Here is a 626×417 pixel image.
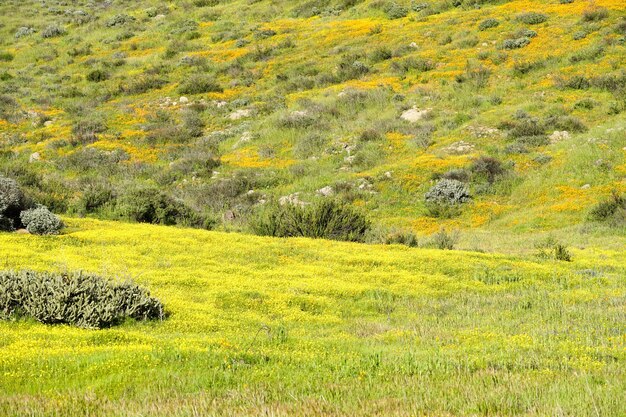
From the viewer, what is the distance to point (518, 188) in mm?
25891

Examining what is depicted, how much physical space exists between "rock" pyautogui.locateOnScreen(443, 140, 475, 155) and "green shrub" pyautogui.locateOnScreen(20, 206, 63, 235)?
1983 cm

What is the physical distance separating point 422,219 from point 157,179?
1364cm

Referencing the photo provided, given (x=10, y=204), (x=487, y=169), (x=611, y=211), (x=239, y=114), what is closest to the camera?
(x=10, y=204)

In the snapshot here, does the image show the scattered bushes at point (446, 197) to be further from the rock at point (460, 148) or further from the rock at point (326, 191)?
the rock at point (326, 191)

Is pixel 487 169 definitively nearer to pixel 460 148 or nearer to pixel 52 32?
pixel 460 148

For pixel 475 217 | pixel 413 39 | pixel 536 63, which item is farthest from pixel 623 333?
pixel 413 39

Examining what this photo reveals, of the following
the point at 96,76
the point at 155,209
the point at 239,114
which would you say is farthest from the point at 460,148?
the point at 96,76

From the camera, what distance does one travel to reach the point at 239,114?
37.7 metres

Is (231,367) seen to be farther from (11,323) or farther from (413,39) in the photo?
(413,39)

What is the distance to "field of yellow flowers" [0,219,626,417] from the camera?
4520 millimetres

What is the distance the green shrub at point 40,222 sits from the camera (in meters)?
14.8

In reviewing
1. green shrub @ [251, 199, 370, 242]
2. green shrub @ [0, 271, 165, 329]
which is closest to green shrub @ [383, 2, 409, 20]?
green shrub @ [251, 199, 370, 242]

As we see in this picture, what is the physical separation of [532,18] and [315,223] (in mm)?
32079

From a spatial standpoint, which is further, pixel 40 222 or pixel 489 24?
pixel 489 24
